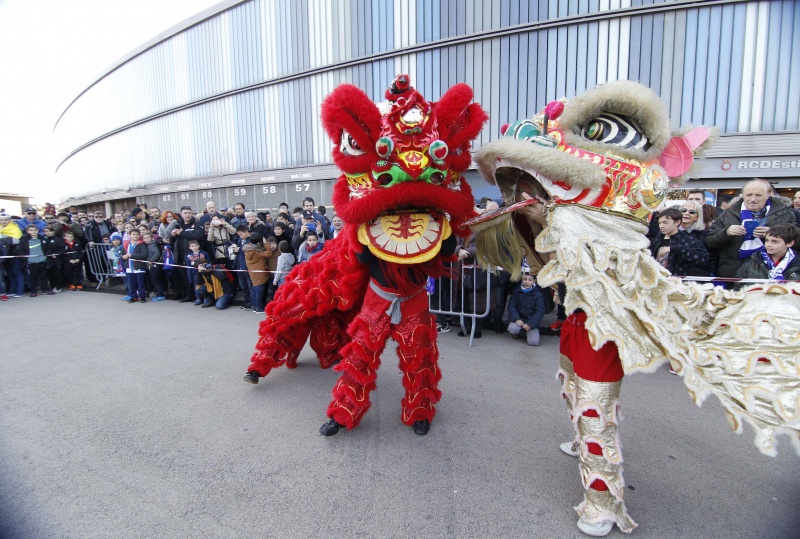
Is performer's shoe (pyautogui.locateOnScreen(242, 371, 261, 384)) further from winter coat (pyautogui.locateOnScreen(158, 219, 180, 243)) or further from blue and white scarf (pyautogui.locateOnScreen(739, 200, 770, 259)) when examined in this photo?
winter coat (pyautogui.locateOnScreen(158, 219, 180, 243))

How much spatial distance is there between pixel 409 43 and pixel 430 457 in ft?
42.4

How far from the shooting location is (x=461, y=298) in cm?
491

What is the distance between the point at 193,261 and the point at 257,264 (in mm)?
1331

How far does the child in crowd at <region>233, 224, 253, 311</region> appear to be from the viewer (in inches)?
244

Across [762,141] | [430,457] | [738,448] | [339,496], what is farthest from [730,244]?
[762,141]

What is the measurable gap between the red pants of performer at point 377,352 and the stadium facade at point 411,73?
940 centimetres

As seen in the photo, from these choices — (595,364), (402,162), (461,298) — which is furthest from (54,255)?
(595,364)

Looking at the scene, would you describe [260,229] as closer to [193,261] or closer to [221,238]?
[221,238]

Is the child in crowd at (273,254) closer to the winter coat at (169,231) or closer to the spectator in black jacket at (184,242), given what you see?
the spectator in black jacket at (184,242)

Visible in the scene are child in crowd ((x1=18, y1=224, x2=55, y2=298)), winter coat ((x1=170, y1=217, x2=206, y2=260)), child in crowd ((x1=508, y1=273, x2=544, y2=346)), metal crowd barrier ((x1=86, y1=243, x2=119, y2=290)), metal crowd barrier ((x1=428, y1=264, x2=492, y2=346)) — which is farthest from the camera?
metal crowd barrier ((x1=86, y1=243, x2=119, y2=290))

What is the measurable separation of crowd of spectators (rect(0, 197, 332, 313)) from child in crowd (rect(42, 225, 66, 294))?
0.05 ft

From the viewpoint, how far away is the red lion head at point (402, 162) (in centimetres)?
208

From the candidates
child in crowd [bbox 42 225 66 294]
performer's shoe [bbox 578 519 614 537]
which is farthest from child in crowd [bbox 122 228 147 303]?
performer's shoe [bbox 578 519 614 537]

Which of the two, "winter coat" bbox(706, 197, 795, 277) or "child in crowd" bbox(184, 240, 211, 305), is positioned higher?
"winter coat" bbox(706, 197, 795, 277)
